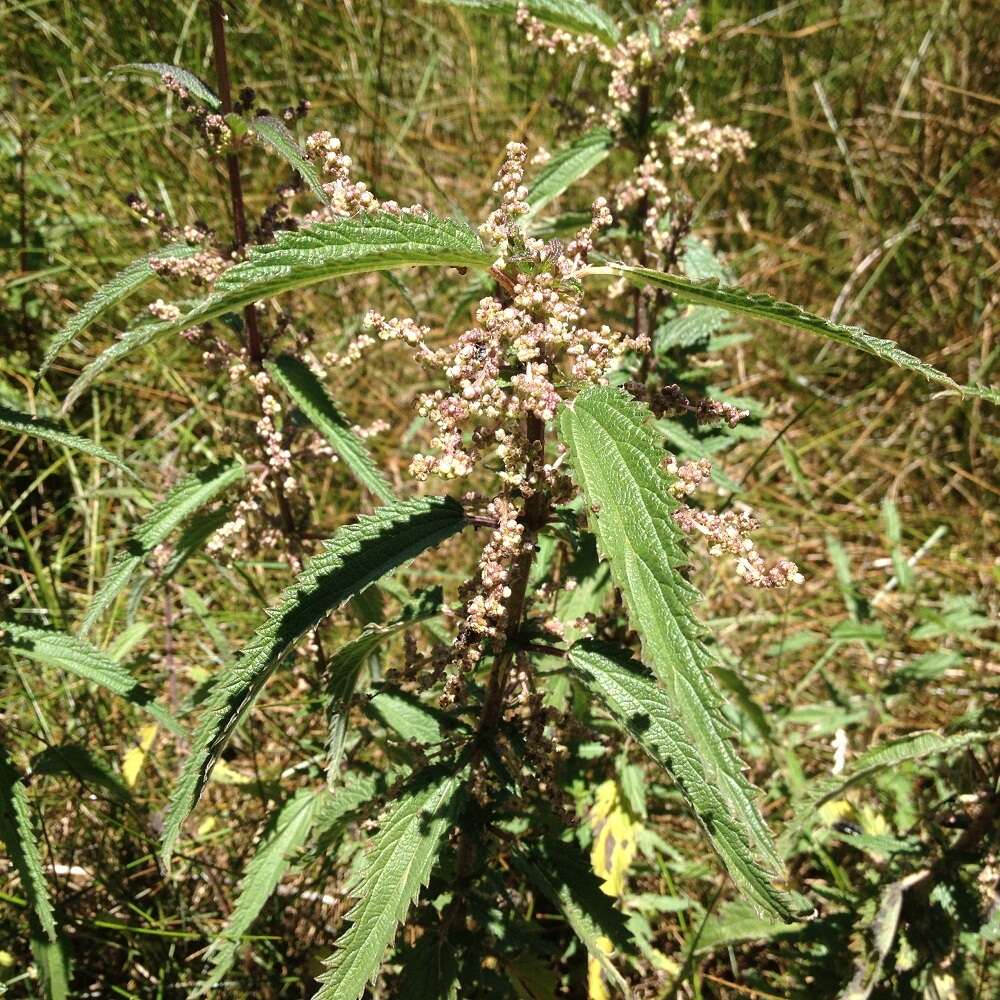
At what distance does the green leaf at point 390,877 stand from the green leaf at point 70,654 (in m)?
0.86

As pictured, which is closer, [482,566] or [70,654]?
[482,566]

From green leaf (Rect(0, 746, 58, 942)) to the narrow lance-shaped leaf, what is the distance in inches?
61.6

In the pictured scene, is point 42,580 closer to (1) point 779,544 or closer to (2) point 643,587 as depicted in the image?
(2) point 643,587

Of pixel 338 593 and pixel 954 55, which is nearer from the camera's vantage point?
pixel 338 593

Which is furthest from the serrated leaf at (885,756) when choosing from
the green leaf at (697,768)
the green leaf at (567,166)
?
the green leaf at (567,166)

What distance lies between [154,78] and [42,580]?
6.15 ft

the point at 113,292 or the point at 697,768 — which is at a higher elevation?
the point at 113,292

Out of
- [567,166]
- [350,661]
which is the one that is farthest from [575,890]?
[567,166]

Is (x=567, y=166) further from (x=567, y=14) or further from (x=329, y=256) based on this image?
(x=329, y=256)

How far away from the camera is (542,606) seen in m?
2.66

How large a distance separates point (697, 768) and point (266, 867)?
136 centimetres

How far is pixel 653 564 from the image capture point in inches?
52.3

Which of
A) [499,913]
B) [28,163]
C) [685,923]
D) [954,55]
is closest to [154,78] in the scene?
[499,913]

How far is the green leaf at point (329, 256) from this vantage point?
1.31m
